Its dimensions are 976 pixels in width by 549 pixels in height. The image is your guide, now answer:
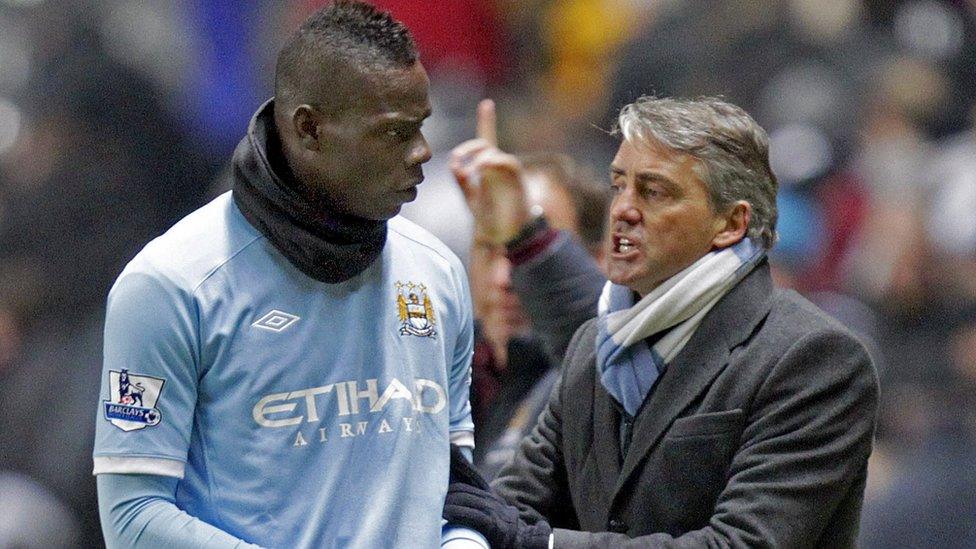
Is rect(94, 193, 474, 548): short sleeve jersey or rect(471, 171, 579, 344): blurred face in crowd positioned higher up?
rect(94, 193, 474, 548): short sleeve jersey

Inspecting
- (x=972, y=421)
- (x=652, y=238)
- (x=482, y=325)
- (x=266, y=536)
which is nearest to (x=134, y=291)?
(x=266, y=536)

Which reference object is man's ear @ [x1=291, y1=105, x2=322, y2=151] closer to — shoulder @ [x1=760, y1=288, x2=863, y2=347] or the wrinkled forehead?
the wrinkled forehead

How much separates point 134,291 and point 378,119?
1.60ft

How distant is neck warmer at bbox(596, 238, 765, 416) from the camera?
3.32 metres

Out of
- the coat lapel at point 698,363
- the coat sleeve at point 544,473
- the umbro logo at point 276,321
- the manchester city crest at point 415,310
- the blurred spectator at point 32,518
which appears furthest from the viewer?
the blurred spectator at point 32,518

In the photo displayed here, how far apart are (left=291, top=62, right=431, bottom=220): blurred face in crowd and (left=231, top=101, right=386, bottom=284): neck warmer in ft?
0.11

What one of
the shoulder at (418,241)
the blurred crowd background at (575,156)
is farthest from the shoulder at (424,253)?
the blurred crowd background at (575,156)

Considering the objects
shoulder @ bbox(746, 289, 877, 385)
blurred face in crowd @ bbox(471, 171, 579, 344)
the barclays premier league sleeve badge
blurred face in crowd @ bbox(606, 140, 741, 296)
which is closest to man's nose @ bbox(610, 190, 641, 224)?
blurred face in crowd @ bbox(606, 140, 741, 296)

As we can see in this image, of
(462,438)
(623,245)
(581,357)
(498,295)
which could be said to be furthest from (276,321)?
(498,295)

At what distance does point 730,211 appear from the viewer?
336 centimetres

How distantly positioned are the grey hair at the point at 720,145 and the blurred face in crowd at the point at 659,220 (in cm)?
2

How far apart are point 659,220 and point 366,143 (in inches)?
32.1

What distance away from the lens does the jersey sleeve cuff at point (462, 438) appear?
9.99 ft

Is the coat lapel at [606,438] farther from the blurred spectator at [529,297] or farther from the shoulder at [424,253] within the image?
the blurred spectator at [529,297]
